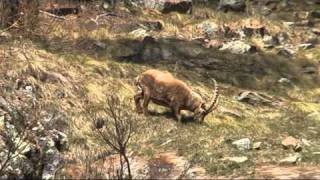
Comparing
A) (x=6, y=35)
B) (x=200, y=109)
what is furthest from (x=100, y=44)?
(x=200, y=109)

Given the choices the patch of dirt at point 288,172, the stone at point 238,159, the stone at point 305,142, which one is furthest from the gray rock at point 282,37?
the patch of dirt at point 288,172

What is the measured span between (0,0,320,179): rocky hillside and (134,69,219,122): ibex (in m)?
0.32

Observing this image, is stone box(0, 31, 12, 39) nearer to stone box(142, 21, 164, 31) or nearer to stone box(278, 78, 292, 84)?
stone box(142, 21, 164, 31)

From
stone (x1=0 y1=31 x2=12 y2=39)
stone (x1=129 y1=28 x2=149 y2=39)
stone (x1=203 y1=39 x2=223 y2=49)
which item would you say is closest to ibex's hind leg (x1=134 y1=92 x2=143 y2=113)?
stone (x1=0 y1=31 x2=12 y2=39)

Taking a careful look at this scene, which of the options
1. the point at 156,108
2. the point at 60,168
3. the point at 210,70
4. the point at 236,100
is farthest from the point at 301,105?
the point at 60,168

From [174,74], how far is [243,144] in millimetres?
6467

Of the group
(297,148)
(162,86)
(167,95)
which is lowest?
(297,148)

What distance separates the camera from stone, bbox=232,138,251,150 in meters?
17.0

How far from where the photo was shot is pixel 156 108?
20094 millimetres

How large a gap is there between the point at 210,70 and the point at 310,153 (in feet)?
29.0

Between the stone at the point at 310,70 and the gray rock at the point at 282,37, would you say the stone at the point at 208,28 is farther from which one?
the stone at the point at 310,70

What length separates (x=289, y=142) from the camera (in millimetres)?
17219

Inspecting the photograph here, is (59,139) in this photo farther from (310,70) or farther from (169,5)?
(169,5)

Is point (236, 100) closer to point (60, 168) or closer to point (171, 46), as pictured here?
point (171, 46)
